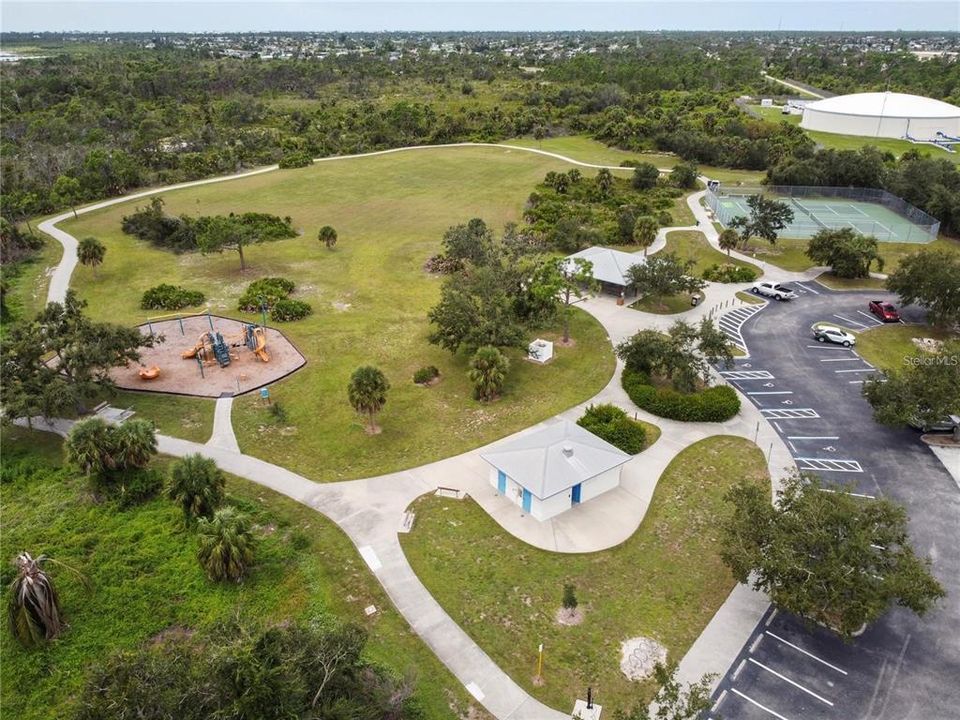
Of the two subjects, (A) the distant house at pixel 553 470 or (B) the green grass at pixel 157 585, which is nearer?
(B) the green grass at pixel 157 585

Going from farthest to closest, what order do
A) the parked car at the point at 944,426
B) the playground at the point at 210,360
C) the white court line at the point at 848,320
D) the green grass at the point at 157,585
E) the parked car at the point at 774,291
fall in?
the parked car at the point at 774,291
the white court line at the point at 848,320
the playground at the point at 210,360
the parked car at the point at 944,426
the green grass at the point at 157,585

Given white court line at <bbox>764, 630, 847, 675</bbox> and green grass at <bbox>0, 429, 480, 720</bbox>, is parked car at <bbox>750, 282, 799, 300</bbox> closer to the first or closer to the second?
white court line at <bbox>764, 630, 847, 675</bbox>

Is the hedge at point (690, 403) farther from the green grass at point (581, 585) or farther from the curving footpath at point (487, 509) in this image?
the green grass at point (581, 585)

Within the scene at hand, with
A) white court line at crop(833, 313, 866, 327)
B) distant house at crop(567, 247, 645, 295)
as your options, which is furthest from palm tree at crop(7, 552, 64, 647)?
white court line at crop(833, 313, 866, 327)

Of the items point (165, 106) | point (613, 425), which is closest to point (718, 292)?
point (613, 425)

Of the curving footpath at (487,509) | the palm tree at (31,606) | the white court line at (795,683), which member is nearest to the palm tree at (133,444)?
the curving footpath at (487,509)

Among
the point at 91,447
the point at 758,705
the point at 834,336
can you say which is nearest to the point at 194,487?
the point at 91,447

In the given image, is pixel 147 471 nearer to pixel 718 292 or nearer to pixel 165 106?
pixel 718 292
